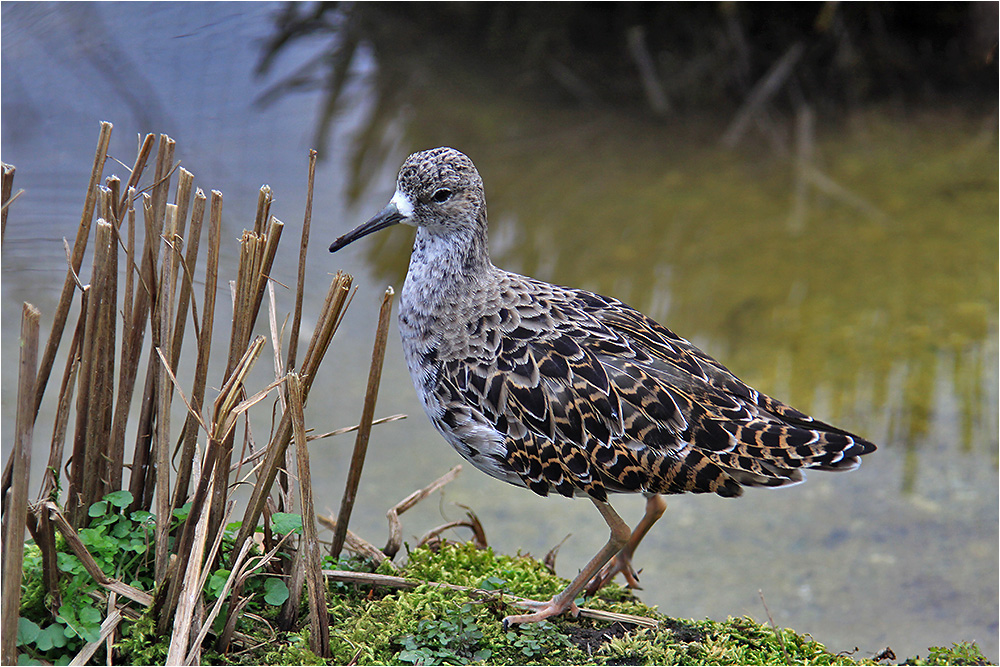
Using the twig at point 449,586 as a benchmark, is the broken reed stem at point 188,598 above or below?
below

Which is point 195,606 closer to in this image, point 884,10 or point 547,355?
point 547,355

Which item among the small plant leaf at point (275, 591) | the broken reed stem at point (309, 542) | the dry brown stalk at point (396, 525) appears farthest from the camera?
the dry brown stalk at point (396, 525)

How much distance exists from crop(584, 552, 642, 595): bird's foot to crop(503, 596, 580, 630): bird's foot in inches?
15.2

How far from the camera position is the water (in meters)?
5.23

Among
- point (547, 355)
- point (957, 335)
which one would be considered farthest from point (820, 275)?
point (547, 355)

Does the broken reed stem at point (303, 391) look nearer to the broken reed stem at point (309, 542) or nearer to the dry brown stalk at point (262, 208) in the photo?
the broken reed stem at point (309, 542)

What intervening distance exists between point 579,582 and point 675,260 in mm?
4450

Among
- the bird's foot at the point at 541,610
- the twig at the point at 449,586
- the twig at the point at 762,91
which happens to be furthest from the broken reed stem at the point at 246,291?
the twig at the point at 762,91

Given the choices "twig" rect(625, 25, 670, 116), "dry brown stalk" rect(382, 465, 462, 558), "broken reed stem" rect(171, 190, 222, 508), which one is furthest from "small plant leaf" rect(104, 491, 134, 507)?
"twig" rect(625, 25, 670, 116)

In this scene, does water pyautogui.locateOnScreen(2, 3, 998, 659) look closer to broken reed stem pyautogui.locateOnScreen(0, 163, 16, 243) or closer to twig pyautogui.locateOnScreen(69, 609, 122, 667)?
twig pyautogui.locateOnScreen(69, 609, 122, 667)

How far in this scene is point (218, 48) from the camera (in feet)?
29.2

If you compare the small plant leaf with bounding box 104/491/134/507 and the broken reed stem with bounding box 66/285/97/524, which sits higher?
the broken reed stem with bounding box 66/285/97/524

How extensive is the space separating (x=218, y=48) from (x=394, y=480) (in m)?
5.25

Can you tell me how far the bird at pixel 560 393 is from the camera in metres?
3.38
